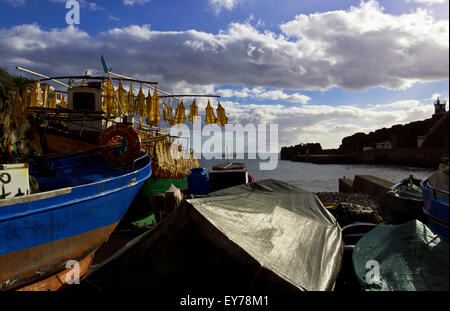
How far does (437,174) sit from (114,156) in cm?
1159

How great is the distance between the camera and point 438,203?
700cm

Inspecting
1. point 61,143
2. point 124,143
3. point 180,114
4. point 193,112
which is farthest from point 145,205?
point 193,112

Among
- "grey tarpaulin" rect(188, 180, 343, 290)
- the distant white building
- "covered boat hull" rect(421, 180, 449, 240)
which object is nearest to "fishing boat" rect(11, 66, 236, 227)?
"grey tarpaulin" rect(188, 180, 343, 290)

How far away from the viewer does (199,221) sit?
3.40 m

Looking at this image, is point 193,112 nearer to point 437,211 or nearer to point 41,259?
point 41,259

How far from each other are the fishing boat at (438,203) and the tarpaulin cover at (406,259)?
10.5 ft

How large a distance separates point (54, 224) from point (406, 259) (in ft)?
24.8

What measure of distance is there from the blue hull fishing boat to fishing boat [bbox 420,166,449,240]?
31.3 feet

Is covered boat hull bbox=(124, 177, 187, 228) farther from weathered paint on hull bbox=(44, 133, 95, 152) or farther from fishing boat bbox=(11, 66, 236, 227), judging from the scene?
weathered paint on hull bbox=(44, 133, 95, 152)

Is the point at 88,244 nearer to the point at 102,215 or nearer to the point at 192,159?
the point at 102,215

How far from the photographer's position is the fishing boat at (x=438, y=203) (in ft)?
22.6

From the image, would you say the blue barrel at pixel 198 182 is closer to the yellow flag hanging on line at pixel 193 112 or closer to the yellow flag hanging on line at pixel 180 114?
the yellow flag hanging on line at pixel 180 114

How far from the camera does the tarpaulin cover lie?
11.0 feet
